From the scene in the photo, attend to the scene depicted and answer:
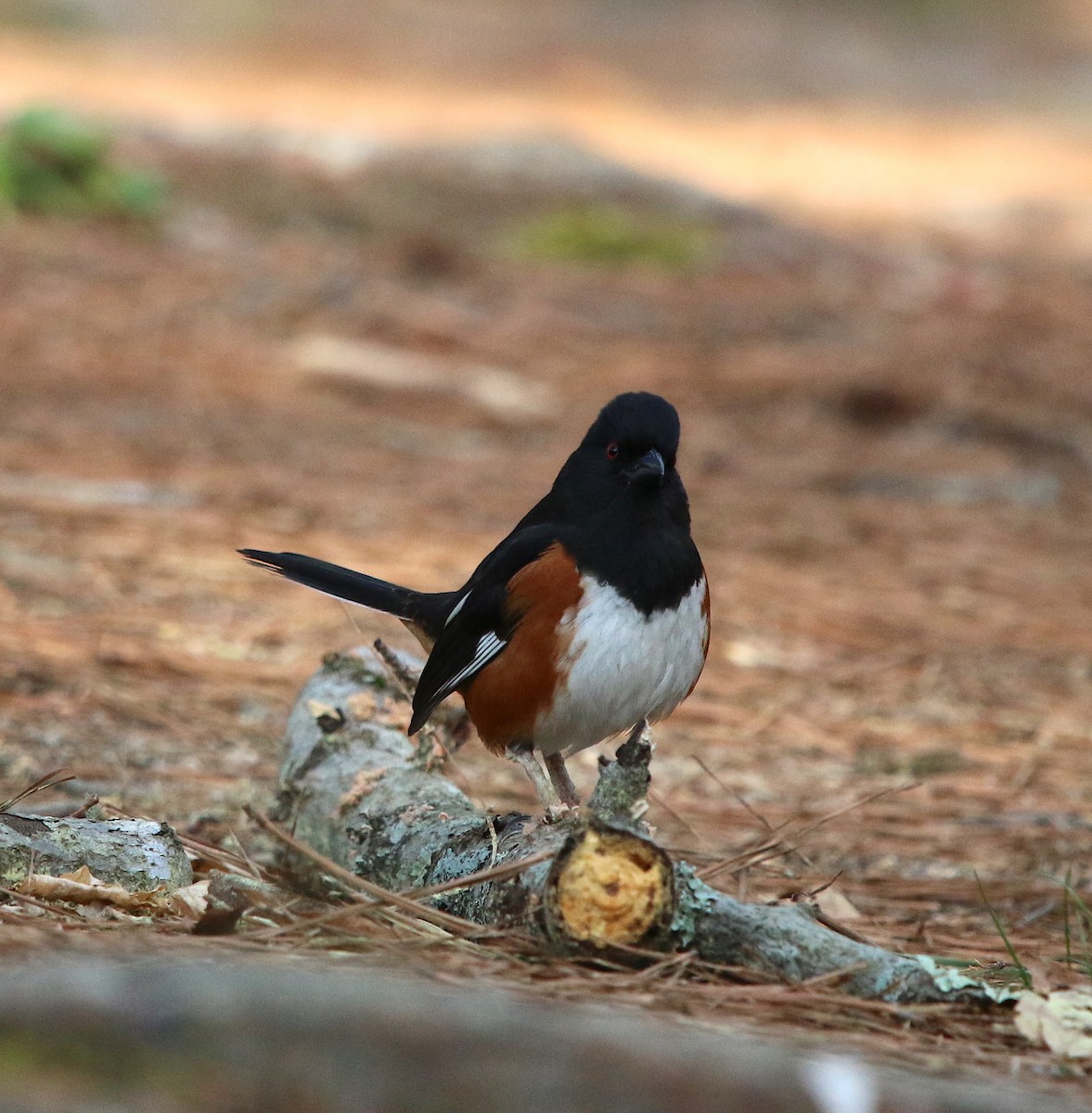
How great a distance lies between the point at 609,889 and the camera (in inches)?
85.7

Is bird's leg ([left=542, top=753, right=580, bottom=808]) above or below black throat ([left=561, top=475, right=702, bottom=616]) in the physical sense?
below

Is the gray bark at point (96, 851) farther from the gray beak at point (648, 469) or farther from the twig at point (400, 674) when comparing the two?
the gray beak at point (648, 469)

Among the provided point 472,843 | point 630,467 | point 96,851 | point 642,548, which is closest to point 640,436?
point 630,467

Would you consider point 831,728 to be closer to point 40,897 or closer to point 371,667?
point 371,667

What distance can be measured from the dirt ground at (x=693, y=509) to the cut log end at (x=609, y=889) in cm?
9

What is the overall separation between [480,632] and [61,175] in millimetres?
8458

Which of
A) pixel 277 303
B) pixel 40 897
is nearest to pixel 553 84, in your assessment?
pixel 277 303

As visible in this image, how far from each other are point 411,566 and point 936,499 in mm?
2763

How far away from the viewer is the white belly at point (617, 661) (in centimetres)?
301

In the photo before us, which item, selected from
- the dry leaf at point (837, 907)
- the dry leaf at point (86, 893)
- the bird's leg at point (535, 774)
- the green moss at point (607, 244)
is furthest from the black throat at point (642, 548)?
the green moss at point (607, 244)

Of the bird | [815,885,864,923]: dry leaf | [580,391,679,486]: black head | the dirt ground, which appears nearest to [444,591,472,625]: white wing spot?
the bird

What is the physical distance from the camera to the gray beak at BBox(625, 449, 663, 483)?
310 cm

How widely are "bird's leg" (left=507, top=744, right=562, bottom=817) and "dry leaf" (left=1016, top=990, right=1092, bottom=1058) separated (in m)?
1.07

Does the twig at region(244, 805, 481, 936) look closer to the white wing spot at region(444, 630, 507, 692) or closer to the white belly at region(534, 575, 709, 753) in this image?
the white belly at region(534, 575, 709, 753)
